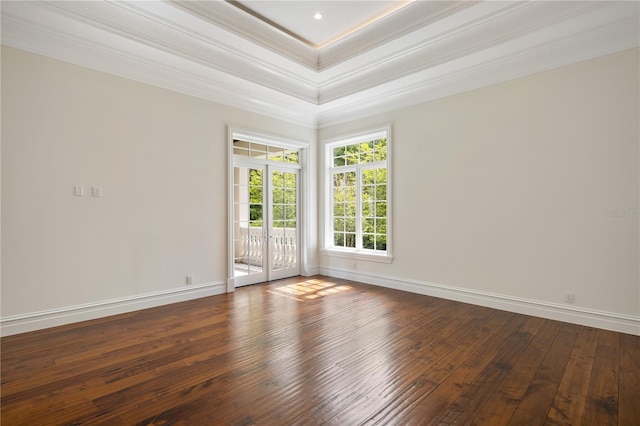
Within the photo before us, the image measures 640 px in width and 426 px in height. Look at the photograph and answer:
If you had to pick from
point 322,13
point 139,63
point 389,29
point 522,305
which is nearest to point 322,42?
point 322,13

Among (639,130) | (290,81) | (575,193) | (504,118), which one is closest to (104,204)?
(290,81)

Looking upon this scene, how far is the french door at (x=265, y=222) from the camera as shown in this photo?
5645 mm

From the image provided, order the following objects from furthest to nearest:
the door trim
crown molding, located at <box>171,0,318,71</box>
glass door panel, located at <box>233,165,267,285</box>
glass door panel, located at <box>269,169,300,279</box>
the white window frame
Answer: glass door panel, located at <box>269,169,300,279</box>
glass door panel, located at <box>233,165,267,285</box>
the white window frame
the door trim
crown molding, located at <box>171,0,318,71</box>

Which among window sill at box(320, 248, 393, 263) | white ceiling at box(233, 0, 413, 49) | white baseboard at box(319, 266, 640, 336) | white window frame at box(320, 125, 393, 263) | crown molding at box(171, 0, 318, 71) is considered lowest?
white baseboard at box(319, 266, 640, 336)

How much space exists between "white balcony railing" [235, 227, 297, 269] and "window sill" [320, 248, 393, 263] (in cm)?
68

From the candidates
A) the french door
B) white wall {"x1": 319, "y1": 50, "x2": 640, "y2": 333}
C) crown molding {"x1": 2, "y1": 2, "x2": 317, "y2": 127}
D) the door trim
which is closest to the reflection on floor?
the french door

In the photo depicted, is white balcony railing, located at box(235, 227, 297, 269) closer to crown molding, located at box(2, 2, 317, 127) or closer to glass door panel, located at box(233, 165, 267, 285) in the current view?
glass door panel, located at box(233, 165, 267, 285)

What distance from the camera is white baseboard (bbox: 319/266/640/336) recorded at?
3.46 metres

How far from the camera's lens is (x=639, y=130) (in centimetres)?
337

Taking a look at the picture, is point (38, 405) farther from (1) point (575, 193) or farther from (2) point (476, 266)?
(1) point (575, 193)

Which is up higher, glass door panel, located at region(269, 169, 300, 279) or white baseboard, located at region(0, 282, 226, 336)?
glass door panel, located at region(269, 169, 300, 279)

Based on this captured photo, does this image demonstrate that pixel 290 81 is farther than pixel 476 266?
Yes

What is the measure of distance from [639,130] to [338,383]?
13.1 ft

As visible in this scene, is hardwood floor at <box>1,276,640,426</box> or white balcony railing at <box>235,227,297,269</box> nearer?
hardwood floor at <box>1,276,640,426</box>
